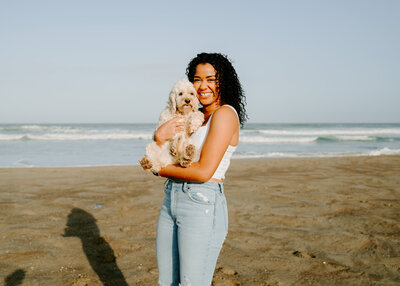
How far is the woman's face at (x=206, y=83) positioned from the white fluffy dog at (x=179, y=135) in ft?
1.21

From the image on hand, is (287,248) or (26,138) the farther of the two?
(26,138)

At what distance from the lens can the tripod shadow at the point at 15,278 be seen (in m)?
3.83

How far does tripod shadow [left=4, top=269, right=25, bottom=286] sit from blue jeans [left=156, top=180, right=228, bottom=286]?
2500mm

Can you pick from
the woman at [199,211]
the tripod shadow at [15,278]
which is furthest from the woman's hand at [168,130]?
the tripod shadow at [15,278]

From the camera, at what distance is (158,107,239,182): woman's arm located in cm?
215

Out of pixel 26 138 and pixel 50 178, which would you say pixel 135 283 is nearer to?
pixel 50 178

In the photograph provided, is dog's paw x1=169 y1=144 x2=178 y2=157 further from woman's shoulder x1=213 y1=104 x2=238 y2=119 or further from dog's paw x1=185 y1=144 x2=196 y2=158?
woman's shoulder x1=213 y1=104 x2=238 y2=119

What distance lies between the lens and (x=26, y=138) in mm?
31984

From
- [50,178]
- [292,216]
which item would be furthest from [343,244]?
[50,178]

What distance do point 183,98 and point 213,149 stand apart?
1.28 m

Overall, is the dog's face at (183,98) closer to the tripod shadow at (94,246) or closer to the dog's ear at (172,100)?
the dog's ear at (172,100)

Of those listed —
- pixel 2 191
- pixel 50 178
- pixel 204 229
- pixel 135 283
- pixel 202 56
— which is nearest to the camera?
pixel 204 229

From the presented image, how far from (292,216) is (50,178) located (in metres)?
7.14

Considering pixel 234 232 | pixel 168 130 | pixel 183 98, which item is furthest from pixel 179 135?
pixel 234 232
